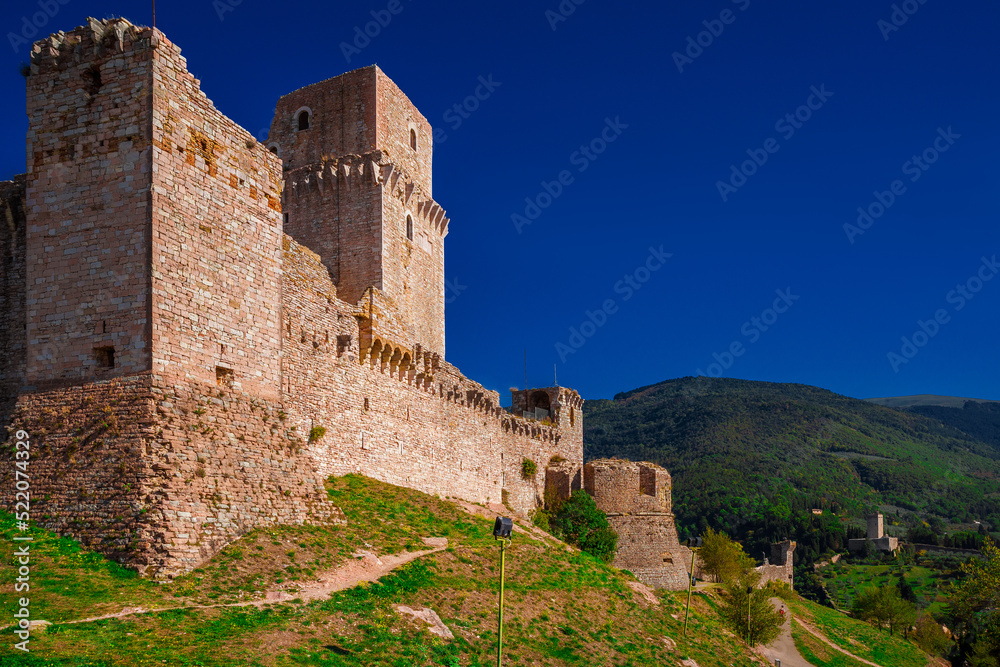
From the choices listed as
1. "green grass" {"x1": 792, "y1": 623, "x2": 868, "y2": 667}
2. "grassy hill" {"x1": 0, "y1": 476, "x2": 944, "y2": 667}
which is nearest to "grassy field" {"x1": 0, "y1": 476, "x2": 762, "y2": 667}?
"grassy hill" {"x1": 0, "y1": 476, "x2": 944, "y2": 667}

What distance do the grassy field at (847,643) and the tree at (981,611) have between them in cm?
351

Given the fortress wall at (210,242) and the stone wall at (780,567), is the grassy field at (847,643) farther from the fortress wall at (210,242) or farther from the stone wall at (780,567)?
the fortress wall at (210,242)

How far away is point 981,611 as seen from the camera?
54062 mm

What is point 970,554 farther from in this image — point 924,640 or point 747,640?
point 747,640

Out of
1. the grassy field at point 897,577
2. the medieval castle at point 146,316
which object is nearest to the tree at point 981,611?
the grassy field at point 897,577

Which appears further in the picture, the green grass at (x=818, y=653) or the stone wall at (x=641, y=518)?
the stone wall at (x=641, y=518)

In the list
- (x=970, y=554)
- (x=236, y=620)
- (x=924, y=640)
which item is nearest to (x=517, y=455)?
(x=236, y=620)

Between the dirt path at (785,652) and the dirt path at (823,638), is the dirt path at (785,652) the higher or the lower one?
the higher one

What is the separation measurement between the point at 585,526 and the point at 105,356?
3133 centimetres

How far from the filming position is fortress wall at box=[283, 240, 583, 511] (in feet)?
82.0

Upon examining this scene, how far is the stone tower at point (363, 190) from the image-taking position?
36625mm

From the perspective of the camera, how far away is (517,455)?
4353cm

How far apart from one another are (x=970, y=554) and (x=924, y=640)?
57293 mm

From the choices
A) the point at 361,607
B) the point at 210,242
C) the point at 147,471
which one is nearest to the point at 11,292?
the point at 210,242
